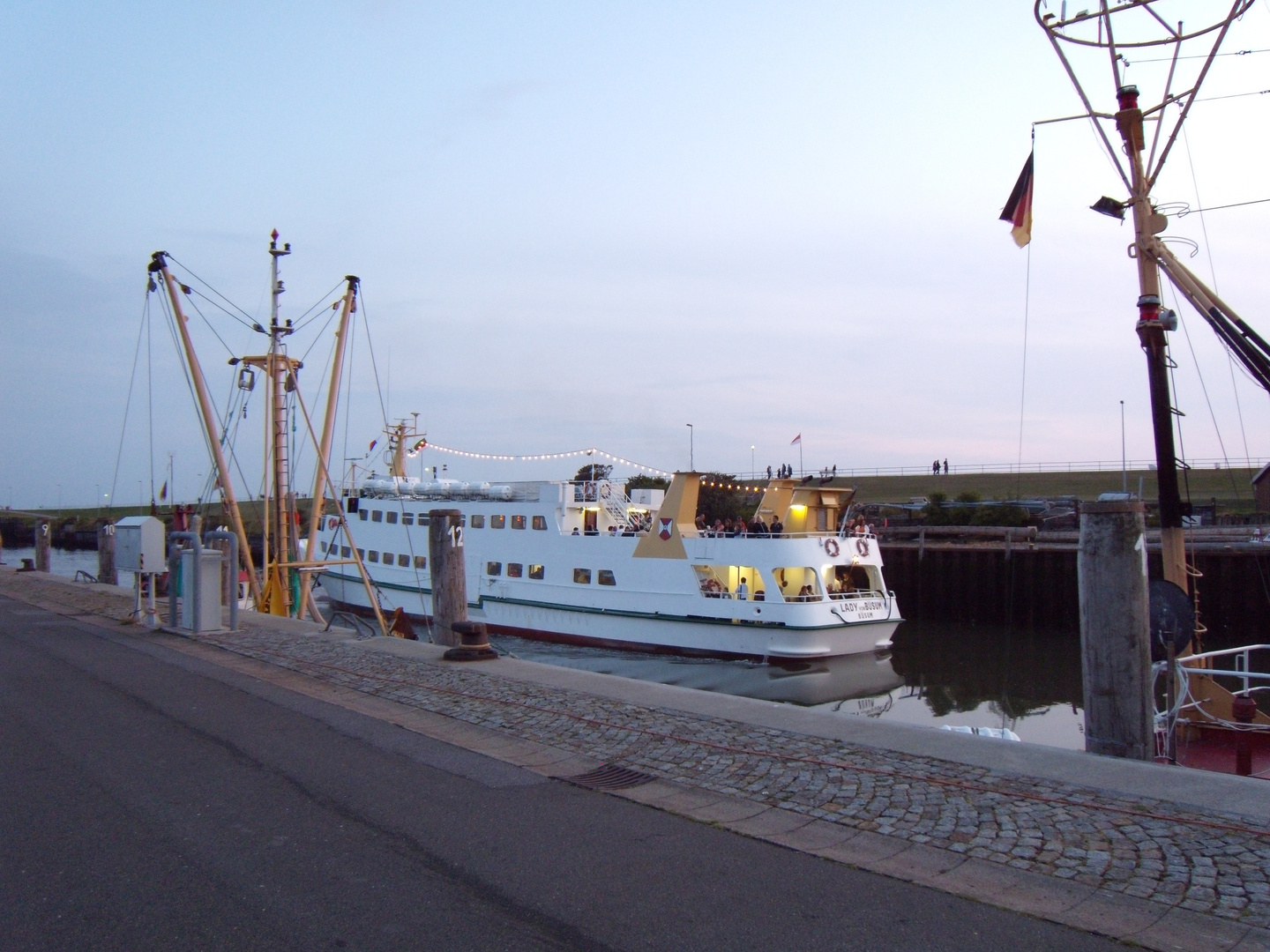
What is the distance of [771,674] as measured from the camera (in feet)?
79.5

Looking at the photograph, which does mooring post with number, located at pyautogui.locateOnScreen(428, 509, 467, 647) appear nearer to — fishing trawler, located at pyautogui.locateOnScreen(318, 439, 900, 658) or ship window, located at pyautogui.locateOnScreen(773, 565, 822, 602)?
fishing trawler, located at pyautogui.locateOnScreen(318, 439, 900, 658)

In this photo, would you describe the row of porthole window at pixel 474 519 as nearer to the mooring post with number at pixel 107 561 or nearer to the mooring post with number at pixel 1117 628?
the mooring post with number at pixel 107 561

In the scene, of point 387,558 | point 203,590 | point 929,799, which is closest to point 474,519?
point 387,558

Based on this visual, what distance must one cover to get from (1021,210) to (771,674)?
14.2 metres

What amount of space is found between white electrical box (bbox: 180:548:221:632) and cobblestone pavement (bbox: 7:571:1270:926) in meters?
6.97

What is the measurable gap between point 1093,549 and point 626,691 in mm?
5156

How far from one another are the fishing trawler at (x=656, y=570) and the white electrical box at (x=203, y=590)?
19.1ft

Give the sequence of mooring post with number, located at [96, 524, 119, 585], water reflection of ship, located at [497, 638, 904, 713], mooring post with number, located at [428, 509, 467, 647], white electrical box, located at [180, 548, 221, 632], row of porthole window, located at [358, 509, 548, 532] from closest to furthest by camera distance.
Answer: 1. mooring post with number, located at [428, 509, 467, 647]
2. white electrical box, located at [180, 548, 221, 632]
3. water reflection of ship, located at [497, 638, 904, 713]
4. row of porthole window, located at [358, 509, 548, 532]
5. mooring post with number, located at [96, 524, 119, 585]

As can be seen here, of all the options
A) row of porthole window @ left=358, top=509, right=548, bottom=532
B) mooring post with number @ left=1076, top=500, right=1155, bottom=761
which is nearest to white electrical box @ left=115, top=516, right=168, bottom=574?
row of porthole window @ left=358, top=509, right=548, bottom=532

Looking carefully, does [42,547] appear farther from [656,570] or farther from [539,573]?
[656,570]

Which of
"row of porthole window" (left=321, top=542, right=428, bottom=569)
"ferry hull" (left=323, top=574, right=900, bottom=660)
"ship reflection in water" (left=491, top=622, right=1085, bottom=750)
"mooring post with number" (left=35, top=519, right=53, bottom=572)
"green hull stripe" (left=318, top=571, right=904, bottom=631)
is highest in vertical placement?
"mooring post with number" (left=35, top=519, right=53, bottom=572)

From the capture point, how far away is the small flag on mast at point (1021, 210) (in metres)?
13.5

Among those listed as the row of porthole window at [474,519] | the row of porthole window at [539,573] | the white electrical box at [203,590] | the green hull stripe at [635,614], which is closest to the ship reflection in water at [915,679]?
the green hull stripe at [635,614]

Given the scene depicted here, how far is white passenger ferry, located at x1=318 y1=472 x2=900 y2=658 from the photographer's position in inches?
995
